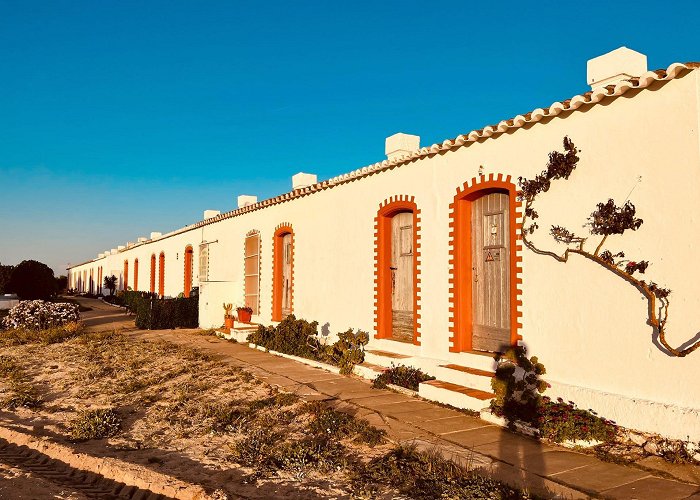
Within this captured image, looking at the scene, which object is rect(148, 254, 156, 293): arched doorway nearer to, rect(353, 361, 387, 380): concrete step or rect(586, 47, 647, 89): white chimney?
rect(353, 361, 387, 380): concrete step

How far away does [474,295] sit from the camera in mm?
7422

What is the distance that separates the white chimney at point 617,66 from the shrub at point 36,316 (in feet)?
45.1

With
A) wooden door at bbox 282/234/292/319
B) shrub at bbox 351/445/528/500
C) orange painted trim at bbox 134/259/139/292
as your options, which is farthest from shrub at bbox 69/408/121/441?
orange painted trim at bbox 134/259/139/292

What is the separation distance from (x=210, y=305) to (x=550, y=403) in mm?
11117

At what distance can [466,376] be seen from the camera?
6.74m

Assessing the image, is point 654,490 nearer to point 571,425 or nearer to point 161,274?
point 571,425

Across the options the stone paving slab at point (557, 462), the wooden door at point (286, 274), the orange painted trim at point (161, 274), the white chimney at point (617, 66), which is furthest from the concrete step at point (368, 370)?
the orange painted trim at point (161, 274)

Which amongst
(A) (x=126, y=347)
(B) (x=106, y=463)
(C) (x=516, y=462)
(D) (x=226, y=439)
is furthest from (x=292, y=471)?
(A) (x=126, y=347)

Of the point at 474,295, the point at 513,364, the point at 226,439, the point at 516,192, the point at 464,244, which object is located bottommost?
the point at 226,439

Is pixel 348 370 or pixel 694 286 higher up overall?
pixel 694 286

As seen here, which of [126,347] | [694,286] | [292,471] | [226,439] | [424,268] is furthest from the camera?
[126,347]

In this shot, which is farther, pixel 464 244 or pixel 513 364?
pixel 464 244

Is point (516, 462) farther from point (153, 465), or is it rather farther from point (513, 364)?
point (153, 465)

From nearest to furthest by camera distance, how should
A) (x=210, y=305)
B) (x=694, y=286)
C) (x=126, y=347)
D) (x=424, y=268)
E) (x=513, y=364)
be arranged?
1. (x=694, y=286)
2. (x=513, y=364)
3. (x=424, y=268)
4. (x=126, y=347)
5. (x=210, y=305)
